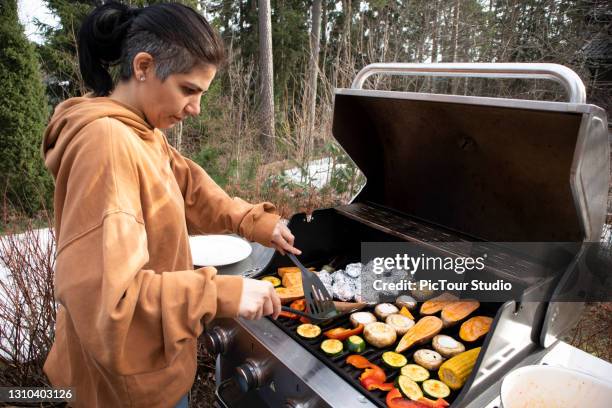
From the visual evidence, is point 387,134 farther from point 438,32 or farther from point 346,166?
point 438,32

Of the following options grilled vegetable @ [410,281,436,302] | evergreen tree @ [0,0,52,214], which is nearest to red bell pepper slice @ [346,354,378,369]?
grilled vegetable @ [410,281,436,302]

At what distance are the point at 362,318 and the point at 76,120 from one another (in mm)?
1271

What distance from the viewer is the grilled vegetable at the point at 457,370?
130cm

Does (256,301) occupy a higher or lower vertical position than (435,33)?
lower

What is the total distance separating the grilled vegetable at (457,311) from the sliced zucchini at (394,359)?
0.30m

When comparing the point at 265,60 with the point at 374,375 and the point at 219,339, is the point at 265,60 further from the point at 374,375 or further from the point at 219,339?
the point at 374,375

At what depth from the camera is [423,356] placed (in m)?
1.41

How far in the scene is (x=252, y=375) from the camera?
1316mm

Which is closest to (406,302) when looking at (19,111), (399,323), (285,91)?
(399,323)

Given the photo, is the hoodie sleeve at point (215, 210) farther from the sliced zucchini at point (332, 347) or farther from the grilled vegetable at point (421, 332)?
the grilled vegetable at point (421, 332)

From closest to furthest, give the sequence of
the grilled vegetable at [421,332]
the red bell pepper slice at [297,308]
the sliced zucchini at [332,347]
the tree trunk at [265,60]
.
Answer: the sliced zucchini at [332,347] → the grilled vegetable at [421,332] → the red bell pepper slice at [297,308] → the tree trunk at [265,60]

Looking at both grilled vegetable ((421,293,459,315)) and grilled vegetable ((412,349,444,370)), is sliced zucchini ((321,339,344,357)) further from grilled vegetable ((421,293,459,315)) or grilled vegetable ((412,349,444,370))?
grilled vegetable ((421,293,459,315))

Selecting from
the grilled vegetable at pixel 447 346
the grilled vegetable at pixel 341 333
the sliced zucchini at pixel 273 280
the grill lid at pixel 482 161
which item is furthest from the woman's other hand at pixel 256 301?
the grill lid at pixel 482 161

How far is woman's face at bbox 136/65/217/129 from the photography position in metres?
1.17
